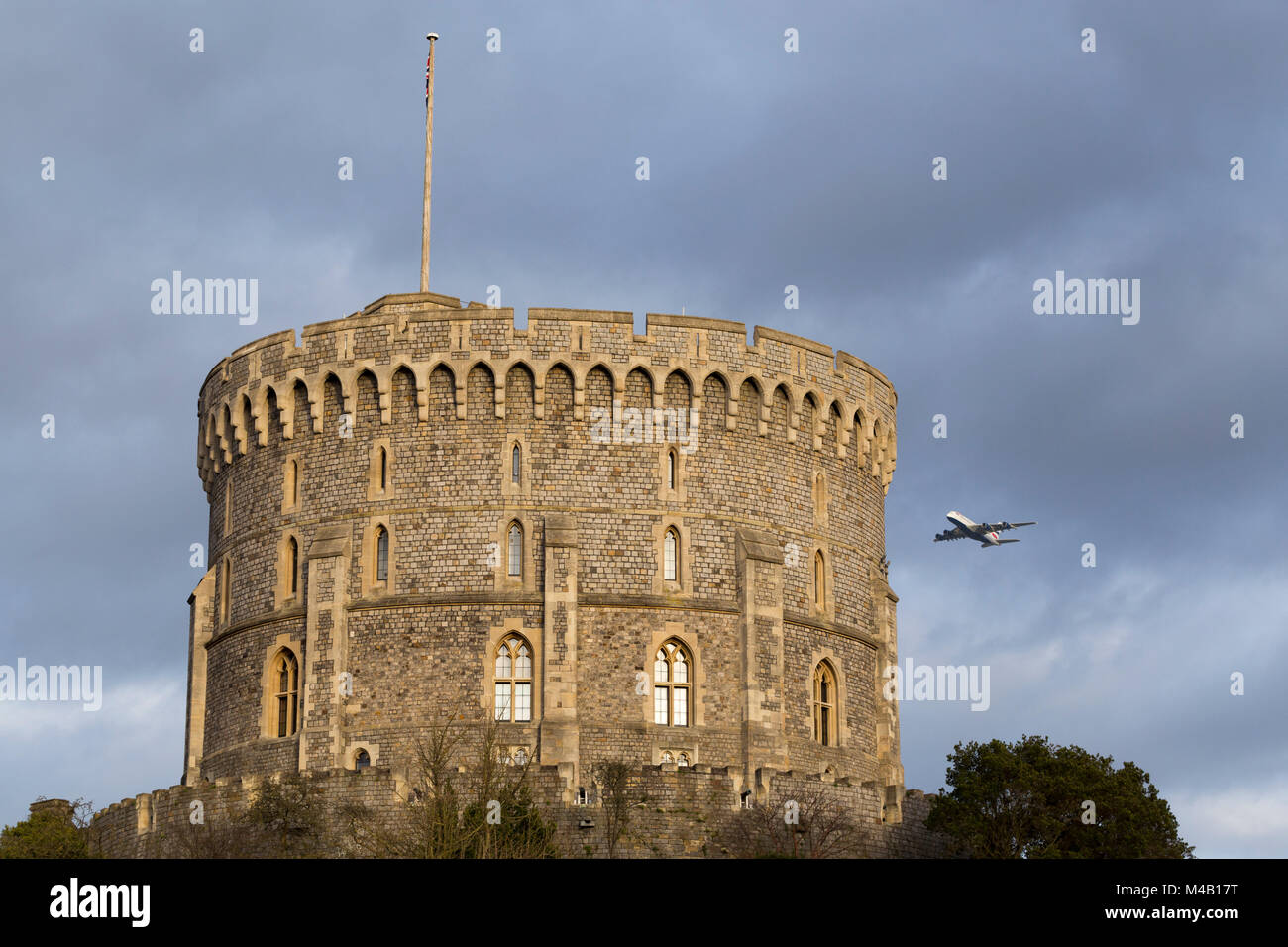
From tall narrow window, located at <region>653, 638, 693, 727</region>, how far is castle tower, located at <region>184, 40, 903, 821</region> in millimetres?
66

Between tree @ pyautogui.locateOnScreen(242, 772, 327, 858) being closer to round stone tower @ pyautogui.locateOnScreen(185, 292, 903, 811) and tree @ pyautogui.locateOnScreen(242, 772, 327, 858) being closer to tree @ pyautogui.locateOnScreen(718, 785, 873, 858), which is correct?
round stone tower @ pyautogui.locateOnScreen(185, 292, 903, 811)

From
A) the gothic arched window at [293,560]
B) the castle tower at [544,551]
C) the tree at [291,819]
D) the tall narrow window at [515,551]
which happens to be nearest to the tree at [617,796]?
the castle tower at [544,551]

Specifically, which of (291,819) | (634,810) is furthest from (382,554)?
(634,810)

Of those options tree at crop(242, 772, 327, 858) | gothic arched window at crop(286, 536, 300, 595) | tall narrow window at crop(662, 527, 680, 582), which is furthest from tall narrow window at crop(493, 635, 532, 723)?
gothic arched window at crop(286, 536, 300, 595)

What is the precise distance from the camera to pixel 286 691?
57188 mm

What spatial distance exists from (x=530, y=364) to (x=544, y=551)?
5257 millimetres

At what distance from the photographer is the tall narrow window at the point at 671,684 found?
55.1m

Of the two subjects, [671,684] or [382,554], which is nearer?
[671,684]

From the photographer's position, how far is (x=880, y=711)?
2387 inches

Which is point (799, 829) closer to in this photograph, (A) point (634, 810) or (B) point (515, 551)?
(A) point (634, 810)
